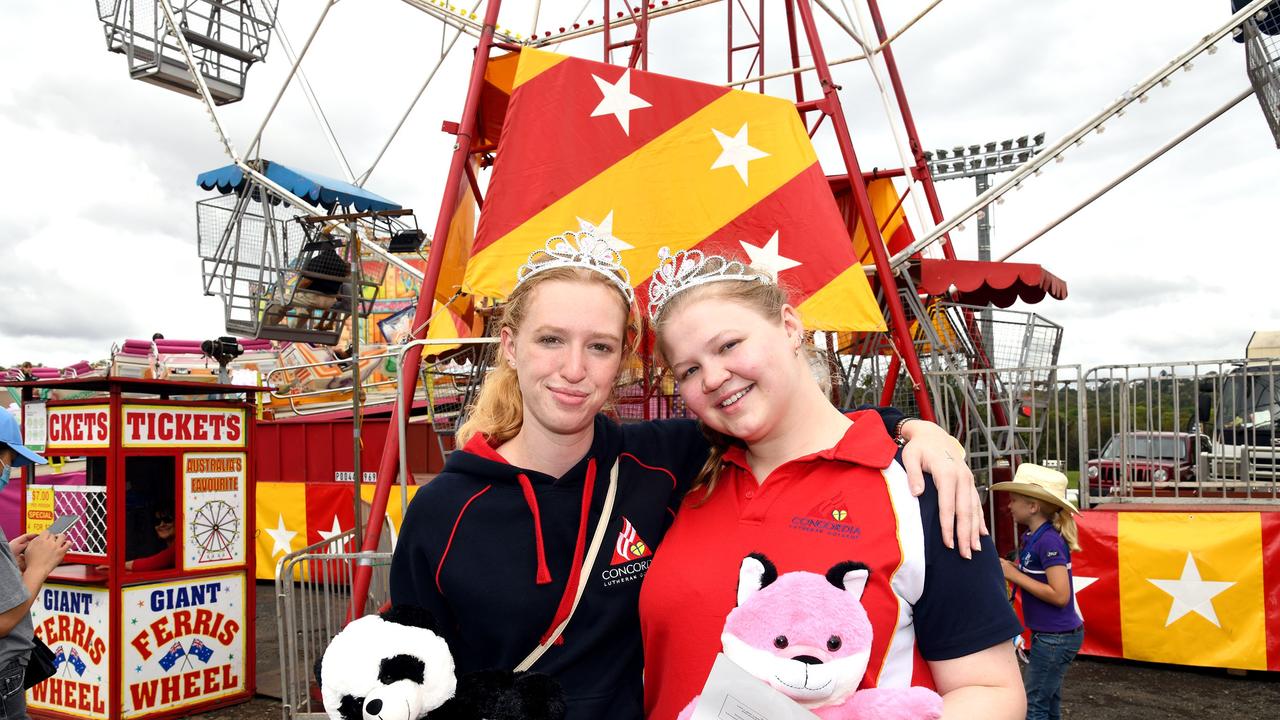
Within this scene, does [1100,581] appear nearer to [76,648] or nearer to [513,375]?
[513,375]

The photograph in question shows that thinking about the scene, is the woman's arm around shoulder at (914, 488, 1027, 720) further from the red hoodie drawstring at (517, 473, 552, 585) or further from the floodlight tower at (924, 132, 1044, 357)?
the floodlight tower at (924, 132, 1044, 357)

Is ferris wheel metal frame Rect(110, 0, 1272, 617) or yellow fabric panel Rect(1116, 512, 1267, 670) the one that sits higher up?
ferris wheel metal frame Rect(110, 0, 1272, 617)

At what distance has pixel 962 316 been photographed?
28.8 ft

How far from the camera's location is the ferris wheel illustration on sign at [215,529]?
644cm

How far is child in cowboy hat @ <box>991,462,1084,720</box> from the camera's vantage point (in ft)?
14.8

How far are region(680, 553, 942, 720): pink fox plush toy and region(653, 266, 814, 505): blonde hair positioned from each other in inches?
18.1

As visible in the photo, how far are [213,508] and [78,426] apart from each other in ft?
3.59

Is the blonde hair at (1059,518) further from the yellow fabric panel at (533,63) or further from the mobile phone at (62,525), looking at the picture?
the mobile phone at (62,525)

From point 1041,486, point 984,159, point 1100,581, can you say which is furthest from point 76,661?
point 984,159

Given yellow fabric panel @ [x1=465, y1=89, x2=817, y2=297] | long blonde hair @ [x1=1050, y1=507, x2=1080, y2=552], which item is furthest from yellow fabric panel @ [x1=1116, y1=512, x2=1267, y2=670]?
yellow fabric panel @ [x1=465, y1=89, x2=817, y2=297]

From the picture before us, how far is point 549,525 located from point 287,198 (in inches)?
324

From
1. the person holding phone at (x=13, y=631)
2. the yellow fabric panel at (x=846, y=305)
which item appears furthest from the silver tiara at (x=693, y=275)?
the yellow fabric panel at (x=846, y=305)

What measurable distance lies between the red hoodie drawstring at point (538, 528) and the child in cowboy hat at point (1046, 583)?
3.39 meters

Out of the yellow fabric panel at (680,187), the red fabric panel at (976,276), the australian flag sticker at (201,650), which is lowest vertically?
the australian flag sticker at (201,650)
